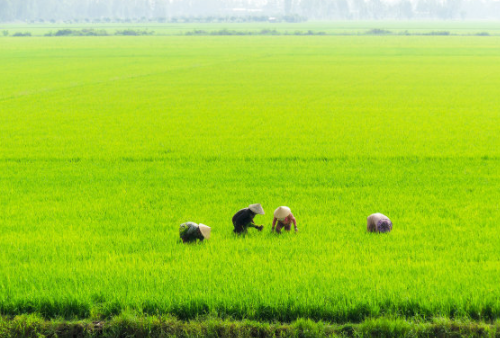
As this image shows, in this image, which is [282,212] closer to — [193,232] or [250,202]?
[193,232]

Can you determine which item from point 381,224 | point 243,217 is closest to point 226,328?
point 243,217

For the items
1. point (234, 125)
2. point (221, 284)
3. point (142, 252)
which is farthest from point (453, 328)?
point (234, 125)

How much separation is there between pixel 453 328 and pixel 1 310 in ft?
13.2

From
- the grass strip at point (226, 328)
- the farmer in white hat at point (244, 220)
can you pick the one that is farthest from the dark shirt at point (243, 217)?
the grass strip at point (226, 328)

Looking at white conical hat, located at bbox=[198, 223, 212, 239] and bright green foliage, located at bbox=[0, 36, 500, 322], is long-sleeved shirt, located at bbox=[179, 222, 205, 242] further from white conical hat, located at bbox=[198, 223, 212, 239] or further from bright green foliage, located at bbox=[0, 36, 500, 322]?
bright green foliage, located at bbox=[0, 36, 500, 322]

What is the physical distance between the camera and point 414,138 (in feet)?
44.2

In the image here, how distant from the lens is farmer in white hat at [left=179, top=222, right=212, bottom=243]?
20.0 ft

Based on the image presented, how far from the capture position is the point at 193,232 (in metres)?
6.09

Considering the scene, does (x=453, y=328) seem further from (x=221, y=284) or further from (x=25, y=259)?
(x=25, y=259)

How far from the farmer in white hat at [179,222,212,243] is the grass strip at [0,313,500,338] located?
1.58 meters

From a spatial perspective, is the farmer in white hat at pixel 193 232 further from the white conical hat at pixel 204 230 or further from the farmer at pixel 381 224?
the farmer at pixel 381 224

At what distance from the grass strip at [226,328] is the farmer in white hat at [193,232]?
5.18 feet

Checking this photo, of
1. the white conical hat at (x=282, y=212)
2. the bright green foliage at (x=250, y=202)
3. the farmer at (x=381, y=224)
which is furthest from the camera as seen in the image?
the farmer at (x=381, y=224)

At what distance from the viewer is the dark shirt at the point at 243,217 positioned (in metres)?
6.30
